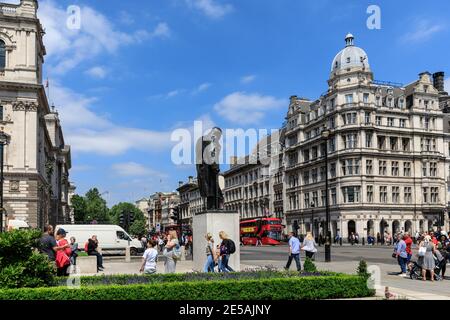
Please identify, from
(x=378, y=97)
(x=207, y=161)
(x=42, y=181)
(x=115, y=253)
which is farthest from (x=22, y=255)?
(x=378, y=97)

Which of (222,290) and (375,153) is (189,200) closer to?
(375,153)

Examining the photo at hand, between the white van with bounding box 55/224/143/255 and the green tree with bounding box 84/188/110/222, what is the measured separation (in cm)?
10164

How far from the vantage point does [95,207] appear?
15200 cm

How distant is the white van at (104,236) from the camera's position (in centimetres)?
4050

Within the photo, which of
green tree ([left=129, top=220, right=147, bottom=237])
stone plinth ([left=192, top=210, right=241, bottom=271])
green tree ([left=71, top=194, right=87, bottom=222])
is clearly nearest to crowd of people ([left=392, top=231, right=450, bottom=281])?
stone plinth ([left=192, top=210, right=241, bottom=271])

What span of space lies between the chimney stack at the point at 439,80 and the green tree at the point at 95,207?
92623mm

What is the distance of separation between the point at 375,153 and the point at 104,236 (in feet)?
149

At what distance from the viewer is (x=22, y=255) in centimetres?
1216

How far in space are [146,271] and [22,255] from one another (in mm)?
4921

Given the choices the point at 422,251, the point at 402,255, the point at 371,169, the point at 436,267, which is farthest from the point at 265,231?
the point at 422,251

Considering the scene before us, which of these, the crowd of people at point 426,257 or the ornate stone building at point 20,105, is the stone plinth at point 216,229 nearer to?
the crowd of people at point 426,257

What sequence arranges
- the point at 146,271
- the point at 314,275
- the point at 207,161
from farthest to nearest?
the point at 207,161
the point at 146,271
the point at 314,275

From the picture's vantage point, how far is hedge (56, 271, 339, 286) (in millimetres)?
13961
